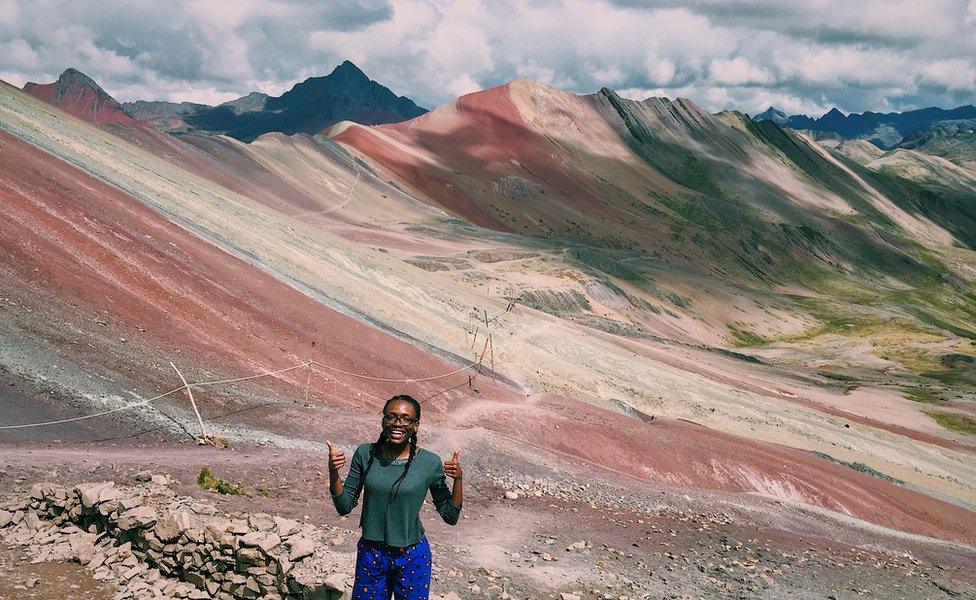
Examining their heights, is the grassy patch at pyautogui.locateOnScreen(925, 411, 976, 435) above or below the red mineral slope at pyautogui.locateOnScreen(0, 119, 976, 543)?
above

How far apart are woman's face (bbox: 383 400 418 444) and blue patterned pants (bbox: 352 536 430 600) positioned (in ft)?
3.47

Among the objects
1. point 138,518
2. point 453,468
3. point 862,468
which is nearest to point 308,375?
point 138,518

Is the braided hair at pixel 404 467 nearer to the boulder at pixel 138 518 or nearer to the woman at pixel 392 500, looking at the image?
the woman at pixel 392 500

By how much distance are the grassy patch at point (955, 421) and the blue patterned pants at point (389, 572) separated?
67.9 metres

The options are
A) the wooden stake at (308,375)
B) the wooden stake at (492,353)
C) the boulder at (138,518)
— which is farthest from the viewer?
the wooden stake at (492,353)

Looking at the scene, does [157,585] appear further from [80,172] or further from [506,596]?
[80,172]

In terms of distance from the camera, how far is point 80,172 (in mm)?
36531

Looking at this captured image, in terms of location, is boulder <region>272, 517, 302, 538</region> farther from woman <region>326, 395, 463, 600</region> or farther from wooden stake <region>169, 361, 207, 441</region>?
wooden stake <region>169, 361, 207, 441</region>

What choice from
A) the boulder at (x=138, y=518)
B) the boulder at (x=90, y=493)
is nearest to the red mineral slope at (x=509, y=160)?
the boulder at (x=90, y=493)

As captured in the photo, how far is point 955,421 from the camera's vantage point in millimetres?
65812

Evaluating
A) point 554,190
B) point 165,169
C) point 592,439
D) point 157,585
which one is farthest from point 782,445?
point 554,190

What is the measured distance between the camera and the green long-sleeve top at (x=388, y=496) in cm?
750

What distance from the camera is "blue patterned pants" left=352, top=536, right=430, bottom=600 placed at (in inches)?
299

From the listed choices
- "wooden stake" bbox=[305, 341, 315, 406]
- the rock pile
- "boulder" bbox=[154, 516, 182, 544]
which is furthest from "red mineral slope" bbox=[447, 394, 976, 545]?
"boulder" bbox=[154, 516, 182, 544]
